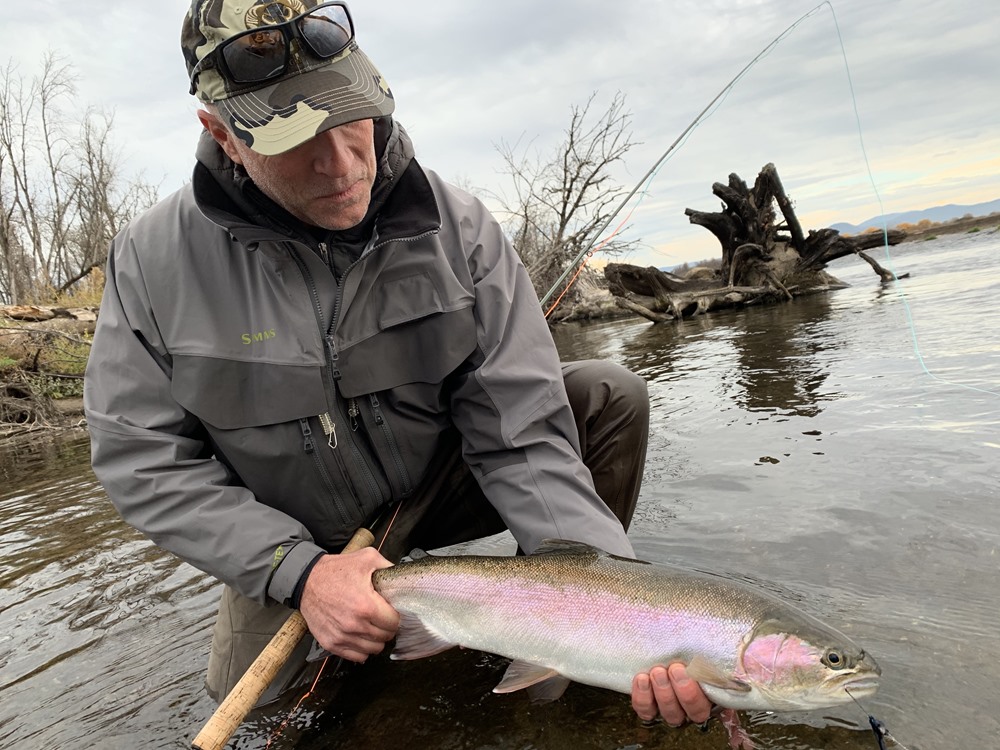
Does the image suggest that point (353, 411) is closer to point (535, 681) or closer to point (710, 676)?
point (535, 681)

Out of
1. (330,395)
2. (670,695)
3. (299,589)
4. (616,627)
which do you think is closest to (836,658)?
(670,695)

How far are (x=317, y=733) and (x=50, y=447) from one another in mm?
9765

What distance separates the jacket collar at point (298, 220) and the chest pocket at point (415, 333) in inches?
8.9

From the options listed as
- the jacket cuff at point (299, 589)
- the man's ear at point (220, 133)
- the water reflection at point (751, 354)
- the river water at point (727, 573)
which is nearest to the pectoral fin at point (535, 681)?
the river water at point (727, 573)

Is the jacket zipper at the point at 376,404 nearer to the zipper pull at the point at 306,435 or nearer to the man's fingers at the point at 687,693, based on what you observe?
the zipper pull at the point at 306,435

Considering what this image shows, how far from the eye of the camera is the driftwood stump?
17.2m

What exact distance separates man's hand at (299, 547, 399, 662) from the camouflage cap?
1387mm

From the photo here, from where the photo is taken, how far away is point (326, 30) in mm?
2389

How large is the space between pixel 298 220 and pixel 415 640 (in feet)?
5.21

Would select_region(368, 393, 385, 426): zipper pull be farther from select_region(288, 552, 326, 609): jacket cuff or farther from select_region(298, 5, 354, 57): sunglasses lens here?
select_region(298, 5, 354, 57): sunglasses lens

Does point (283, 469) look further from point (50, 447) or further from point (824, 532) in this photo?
point (50, 447)

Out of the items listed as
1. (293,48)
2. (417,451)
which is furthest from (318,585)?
(293,48)

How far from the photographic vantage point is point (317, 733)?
235 cm

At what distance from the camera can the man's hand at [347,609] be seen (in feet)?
6.77
